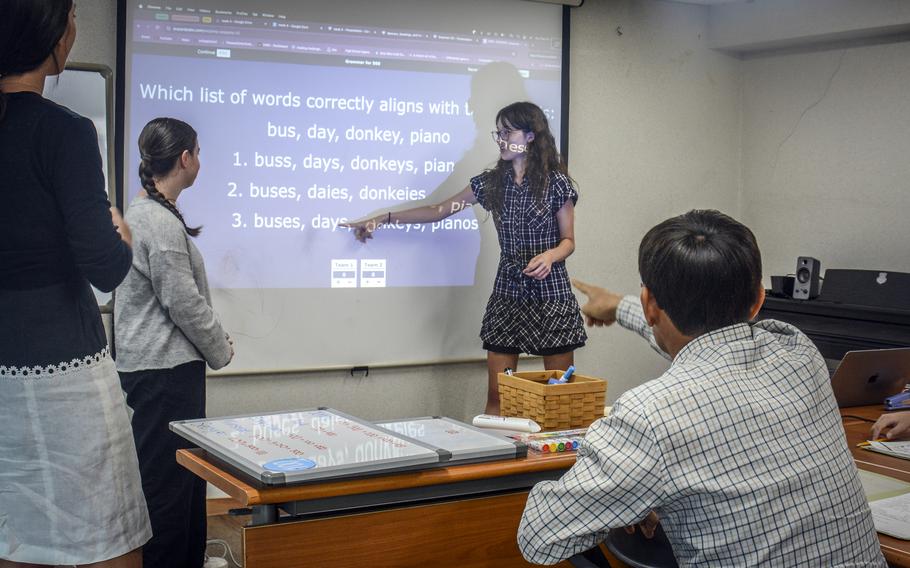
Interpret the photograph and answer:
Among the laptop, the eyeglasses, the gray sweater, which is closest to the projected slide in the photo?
the eyeglasses

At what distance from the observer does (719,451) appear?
4.47 feet

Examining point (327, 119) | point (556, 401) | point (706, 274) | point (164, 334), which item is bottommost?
point (556, 401)

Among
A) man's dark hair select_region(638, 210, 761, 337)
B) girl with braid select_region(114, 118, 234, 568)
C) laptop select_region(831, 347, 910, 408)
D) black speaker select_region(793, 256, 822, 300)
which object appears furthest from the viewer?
black speaker select_region(793, 256, 822, 300)

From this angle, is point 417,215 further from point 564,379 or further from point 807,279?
point 564,379

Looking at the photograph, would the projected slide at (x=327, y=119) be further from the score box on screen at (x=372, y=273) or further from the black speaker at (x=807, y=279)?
the black speaker at (x=807, y=279)

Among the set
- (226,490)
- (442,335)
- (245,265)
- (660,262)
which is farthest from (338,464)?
(442,335)

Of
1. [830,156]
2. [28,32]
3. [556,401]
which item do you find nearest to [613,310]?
[556,401]

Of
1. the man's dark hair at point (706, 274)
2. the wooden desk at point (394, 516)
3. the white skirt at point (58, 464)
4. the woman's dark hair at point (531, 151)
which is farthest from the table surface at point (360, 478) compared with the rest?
the woman's dark hair at point (531, 151)

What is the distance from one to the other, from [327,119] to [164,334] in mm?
1624

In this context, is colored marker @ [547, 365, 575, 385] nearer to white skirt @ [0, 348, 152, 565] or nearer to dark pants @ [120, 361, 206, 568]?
white skirt @ [0, 348, 152, 565]

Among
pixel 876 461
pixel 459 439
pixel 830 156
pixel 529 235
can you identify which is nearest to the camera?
pixel 459 439

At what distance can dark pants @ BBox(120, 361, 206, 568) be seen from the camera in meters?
2.89

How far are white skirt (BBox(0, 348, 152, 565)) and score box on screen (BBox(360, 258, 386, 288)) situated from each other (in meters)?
2.48

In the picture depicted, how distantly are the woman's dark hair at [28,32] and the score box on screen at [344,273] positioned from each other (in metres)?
2.46
